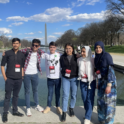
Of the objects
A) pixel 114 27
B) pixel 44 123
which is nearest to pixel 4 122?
pixel 44 123

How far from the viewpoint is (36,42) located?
10.7 ft

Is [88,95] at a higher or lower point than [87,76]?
lower

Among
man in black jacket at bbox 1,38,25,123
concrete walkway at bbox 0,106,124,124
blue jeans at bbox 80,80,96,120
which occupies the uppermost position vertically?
man in black jacket at bbox 1,38,25,123

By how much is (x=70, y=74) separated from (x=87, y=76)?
41 cm

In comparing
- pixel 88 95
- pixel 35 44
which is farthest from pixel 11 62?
pixel 88 95

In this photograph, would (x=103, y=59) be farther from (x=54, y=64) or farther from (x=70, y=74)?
(x=54, y=64)

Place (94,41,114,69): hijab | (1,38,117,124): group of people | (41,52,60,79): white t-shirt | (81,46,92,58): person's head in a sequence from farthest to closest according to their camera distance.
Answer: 1. (41,52,60,79): white t-shirt
2. (81,46,92,58): person's head
3. (1,38,117,124): group of people
4. (94,41,114,69): hijab

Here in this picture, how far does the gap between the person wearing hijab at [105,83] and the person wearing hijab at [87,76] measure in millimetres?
143

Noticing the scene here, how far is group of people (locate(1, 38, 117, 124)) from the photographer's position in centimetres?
265

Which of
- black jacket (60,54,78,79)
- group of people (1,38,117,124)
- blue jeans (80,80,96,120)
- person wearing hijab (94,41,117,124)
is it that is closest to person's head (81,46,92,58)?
group of people (1,38,117,124)

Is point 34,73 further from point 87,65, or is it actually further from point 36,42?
point 87,65

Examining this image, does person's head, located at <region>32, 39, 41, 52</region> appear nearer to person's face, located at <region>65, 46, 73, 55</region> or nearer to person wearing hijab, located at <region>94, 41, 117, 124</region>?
person's face, located at <region>65, 46, 73, 55</region>

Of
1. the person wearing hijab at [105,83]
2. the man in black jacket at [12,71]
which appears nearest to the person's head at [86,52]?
the person wearing hijab at [105,83]

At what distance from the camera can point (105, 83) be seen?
2.65 m
